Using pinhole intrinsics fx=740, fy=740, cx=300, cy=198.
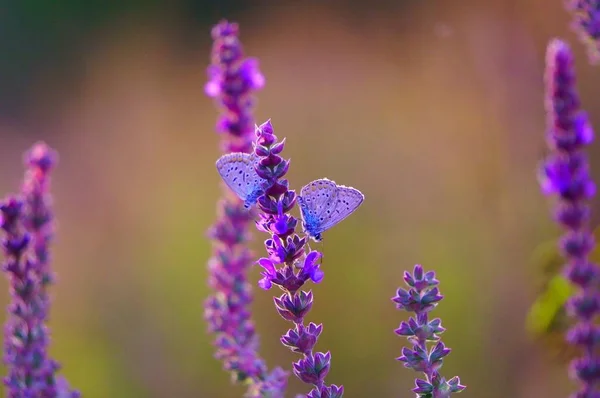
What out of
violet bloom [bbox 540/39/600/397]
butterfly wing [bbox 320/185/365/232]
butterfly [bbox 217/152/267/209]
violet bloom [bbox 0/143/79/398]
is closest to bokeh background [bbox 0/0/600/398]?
violet bloom [bbox 540/39/600/397]

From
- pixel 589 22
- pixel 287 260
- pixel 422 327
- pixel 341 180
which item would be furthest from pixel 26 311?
pixel 341 180

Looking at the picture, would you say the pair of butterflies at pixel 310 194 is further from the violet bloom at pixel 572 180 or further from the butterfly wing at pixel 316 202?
the violet bloom at pixel 572 180

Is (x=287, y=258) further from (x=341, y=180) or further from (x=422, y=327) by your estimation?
(x=341, y=180)

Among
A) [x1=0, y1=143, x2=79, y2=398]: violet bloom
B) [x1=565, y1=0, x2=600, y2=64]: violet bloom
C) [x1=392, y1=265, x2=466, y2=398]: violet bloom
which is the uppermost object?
[x1=565, y1=0, x2=600, y2=64]: violet bloom

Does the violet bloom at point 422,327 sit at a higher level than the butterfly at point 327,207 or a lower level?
lower

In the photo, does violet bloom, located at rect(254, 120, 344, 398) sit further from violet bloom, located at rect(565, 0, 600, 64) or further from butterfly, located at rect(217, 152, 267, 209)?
violet bloom, located at rect(565, 0, 600, 64)

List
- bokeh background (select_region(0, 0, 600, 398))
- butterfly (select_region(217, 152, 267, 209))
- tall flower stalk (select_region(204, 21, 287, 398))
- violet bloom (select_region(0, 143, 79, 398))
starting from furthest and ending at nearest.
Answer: bokeh background (select_region(0, 0, 600, 398)) → tall flower stalk (select_region(204, 21, 287, 398)) → violet bloom (select_region(0, 143, 79, 398)) → butterfly (select_region(217, 152, 267, 209))

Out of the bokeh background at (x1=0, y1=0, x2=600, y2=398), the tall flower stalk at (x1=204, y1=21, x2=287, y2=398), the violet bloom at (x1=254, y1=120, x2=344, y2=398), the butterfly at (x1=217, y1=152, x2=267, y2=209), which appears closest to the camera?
the violet bloom at (x1=254, y1=120, x2=344, y2=398)

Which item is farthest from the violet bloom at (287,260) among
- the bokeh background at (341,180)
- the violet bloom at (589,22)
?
the bokeh background at (341,180)
